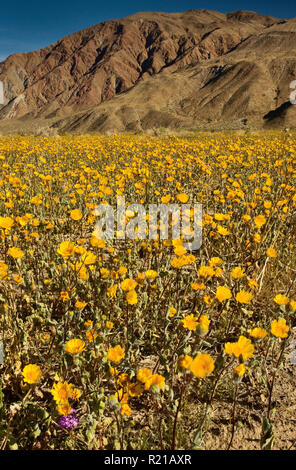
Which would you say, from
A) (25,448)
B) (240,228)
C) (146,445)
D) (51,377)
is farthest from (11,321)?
(240,228)

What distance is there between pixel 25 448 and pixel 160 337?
1.24 m

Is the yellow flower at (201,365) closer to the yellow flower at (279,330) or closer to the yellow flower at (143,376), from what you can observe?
the yellow flower at (143,376)

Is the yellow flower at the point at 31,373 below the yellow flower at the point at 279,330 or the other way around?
below

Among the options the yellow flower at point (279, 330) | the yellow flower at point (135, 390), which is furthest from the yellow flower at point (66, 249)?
the yellow flower at point (279, 330)

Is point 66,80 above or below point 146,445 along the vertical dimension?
above

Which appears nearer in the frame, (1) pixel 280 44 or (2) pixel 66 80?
(1) pixel 280 44

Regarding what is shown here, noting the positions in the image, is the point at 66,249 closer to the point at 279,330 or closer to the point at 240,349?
the point at 240,349

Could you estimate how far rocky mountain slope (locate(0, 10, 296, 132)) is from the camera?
68625 mm

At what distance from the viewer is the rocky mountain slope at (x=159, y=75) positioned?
68.6 metres

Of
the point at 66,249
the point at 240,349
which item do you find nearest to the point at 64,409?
the point at 240,349

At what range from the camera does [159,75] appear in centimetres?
11375

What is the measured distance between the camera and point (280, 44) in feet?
321

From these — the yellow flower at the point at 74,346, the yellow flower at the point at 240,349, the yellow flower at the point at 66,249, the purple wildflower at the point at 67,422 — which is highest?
the yellow flower at the point at 66,249

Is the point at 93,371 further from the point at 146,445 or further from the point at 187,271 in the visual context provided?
the point at 187,271
